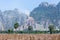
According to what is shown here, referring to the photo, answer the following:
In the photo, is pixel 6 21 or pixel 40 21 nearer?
pixel 40 21

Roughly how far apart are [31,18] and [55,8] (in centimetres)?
2941

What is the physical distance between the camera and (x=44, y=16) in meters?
181

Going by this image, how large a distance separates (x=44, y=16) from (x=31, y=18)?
1924cm

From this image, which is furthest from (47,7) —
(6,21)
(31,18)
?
(6,21)

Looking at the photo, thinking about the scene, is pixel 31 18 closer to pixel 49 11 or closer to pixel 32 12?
pixel 32 12

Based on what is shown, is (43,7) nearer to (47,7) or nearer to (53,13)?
(47,7)

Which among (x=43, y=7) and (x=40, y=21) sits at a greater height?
(x=43, y=7)

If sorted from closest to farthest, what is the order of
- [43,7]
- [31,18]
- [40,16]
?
1. [31,18]
2. [40,16]
3. [43,7]

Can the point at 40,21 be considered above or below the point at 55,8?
below

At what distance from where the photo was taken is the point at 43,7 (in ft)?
623

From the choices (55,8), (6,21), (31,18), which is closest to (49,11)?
(55,8)

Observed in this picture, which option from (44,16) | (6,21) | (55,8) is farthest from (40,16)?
(6,21)

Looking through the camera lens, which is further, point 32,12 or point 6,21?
point 6,21

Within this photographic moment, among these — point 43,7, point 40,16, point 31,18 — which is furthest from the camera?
point 43,7
